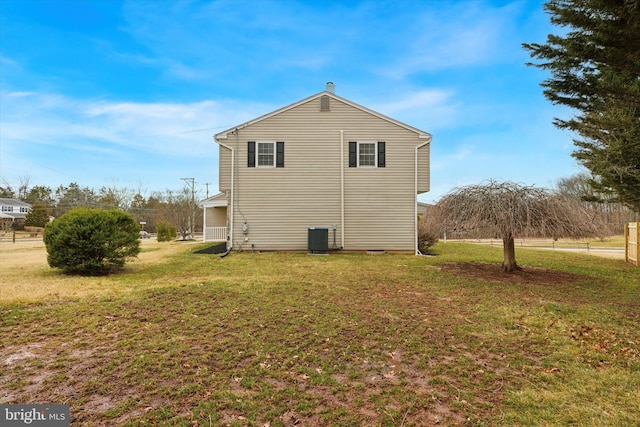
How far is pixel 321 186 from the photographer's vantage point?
43.4 ft

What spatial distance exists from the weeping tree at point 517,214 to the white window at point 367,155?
18.4 ft

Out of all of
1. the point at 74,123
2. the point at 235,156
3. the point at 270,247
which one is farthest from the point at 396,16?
the point at 74,123

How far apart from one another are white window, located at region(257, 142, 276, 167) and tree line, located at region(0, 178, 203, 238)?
21.5m

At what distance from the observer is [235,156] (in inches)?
522

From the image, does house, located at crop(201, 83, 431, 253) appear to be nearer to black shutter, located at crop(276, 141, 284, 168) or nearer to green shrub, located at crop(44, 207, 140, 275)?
black shutter, located at crop(276, 141, 284, 168)

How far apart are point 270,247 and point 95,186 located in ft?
151

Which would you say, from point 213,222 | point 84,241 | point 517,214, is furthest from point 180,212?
point 517,214

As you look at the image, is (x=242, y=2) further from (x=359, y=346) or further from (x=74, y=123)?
(x=74, y=123)

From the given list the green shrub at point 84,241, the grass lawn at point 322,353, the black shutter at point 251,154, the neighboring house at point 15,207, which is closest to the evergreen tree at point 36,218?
the neighboring house at point 15,207

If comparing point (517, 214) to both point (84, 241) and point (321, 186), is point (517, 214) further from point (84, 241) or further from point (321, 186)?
point (84, 241)

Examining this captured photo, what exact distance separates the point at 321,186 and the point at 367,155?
92.8 inches

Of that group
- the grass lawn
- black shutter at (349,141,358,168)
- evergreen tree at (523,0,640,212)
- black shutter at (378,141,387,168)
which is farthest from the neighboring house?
evergreen tree at (523,0,640,212)

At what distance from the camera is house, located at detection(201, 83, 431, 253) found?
13.2 metres

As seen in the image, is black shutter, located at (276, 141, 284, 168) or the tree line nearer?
black shutter, located at (276, 141, 284, 168)
